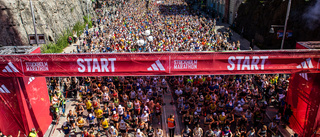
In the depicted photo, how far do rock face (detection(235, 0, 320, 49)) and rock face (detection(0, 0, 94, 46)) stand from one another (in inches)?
945

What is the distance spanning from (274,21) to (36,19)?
1056 inches

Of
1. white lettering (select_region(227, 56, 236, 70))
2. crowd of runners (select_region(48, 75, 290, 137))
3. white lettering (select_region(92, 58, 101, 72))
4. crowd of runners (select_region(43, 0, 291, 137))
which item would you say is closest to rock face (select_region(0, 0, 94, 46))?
crowd of runners (select_region(43, 0, 291, 137))

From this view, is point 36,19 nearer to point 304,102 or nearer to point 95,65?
point 95,65

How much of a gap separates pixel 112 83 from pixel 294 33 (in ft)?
65.5

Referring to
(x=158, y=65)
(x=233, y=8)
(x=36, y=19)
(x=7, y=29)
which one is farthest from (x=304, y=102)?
(x=233, y=8)

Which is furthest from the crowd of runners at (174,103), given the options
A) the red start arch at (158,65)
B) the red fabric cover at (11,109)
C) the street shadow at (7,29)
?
the street shadow at (7,29)

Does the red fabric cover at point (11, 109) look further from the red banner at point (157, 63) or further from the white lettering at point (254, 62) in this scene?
the white lettering at point (254, 62)

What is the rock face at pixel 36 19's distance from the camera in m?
24.5

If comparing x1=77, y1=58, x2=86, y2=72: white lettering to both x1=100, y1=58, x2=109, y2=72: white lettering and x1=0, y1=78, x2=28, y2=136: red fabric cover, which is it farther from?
x1=0, y1=78, x2=28, y2=136: red fabric cover

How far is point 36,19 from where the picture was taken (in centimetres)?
2838

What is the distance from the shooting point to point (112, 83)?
16.5 m

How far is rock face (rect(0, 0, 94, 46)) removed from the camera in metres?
24.5

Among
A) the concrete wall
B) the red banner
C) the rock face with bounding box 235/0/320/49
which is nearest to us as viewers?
the red banner

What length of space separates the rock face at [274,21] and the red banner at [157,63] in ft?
49.8
